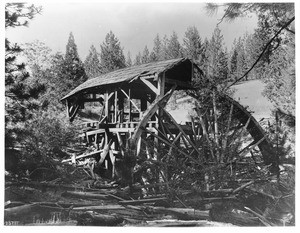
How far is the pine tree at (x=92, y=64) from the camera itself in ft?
22.8

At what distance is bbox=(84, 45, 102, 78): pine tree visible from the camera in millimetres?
6935

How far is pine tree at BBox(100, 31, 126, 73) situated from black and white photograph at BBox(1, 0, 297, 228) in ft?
0.09

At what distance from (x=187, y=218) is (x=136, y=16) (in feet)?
14.8

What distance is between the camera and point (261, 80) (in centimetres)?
646

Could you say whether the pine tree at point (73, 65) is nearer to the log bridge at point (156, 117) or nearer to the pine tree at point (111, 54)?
the log bridge at point (156, 117)

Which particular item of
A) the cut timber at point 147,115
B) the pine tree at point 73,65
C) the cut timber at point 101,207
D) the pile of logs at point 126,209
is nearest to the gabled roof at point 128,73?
the pine tree at point 73,65

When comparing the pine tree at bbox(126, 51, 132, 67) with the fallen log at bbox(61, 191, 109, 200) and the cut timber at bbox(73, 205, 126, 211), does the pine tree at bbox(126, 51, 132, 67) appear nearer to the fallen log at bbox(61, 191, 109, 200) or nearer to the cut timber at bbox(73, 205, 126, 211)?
the fallen log at bbox(61, 191, 109, 200)

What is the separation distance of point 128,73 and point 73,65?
4.80 feet

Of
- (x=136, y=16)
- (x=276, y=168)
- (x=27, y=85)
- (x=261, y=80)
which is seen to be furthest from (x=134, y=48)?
(x=276, y=168)

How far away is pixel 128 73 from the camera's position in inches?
292

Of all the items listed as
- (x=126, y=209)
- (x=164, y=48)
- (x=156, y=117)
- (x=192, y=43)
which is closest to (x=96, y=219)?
(x=126, y=209)

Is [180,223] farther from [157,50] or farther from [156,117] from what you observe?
[157,50]

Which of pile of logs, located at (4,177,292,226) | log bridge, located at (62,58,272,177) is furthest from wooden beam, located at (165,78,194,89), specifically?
pile of logs, located at (4,177,292,226)

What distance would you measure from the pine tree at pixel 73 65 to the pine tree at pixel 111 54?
642 mm
